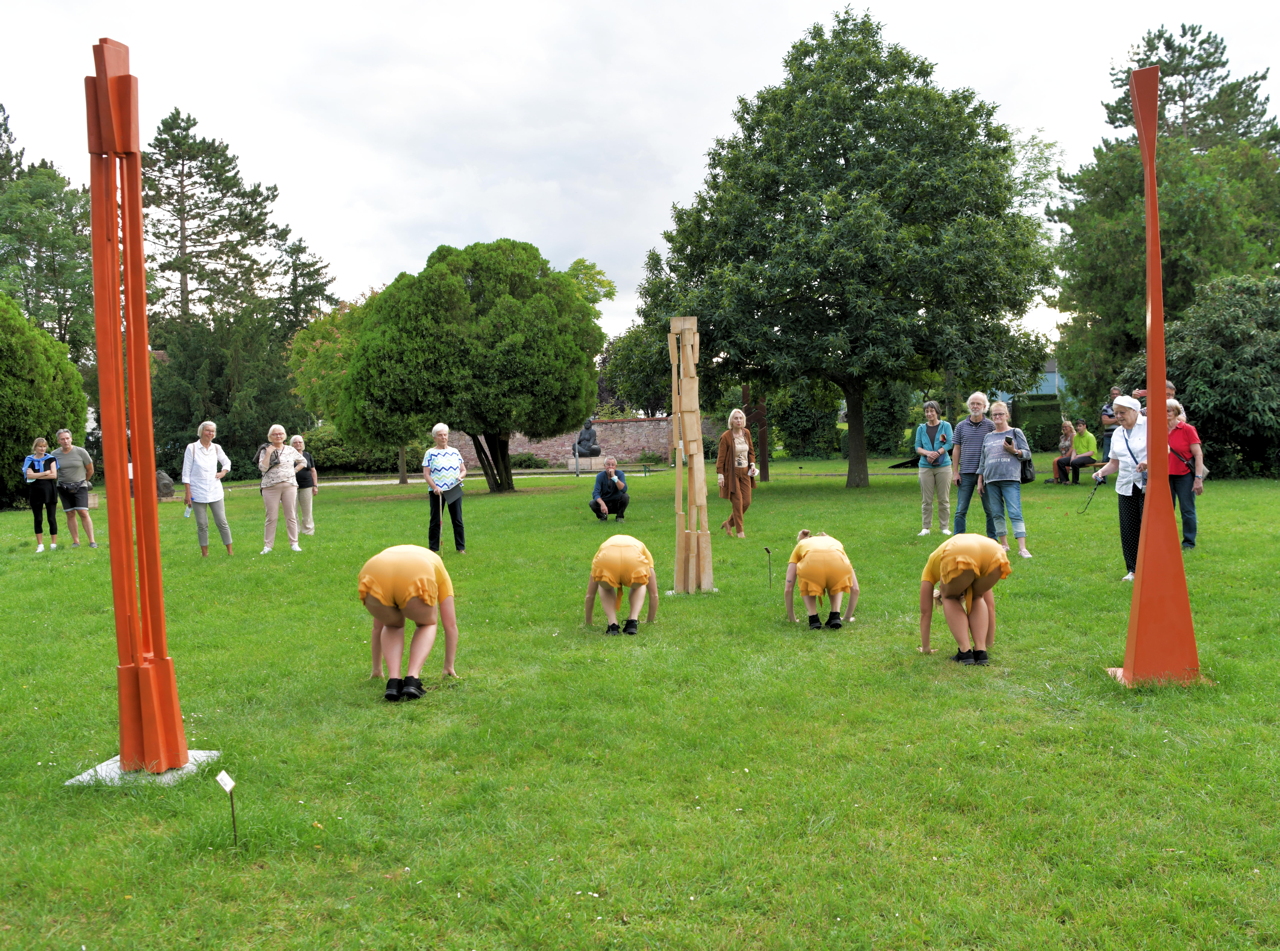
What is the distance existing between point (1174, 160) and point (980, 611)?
31.0 meters

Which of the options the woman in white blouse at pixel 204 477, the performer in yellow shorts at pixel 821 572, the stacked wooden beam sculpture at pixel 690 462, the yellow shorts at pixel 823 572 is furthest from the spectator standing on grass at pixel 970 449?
the woman in white blouse at pixel 204 477

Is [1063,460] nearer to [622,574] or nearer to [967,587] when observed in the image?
[967,587]

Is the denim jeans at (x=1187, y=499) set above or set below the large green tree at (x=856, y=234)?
below

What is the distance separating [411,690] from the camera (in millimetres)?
5820

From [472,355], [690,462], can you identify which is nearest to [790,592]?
[690,462]

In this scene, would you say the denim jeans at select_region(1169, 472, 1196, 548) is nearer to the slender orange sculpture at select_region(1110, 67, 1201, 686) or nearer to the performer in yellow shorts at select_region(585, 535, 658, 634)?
the slender orange sculpture at select_region(1110, 67, 1201, 686)

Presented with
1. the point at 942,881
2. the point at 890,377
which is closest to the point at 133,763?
the point at 942,881

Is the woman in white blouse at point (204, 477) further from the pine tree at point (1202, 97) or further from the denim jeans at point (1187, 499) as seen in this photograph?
the pine tree at point (1202, 97)

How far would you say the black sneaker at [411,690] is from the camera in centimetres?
583

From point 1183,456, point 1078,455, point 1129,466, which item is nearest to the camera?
point 1129,466

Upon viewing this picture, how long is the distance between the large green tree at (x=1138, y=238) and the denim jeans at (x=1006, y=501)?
821 inches

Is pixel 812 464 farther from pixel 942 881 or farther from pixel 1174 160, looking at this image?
pixel 942 881

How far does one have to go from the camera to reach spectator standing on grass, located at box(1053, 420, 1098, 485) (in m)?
21.0

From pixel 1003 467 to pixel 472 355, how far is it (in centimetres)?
1786
